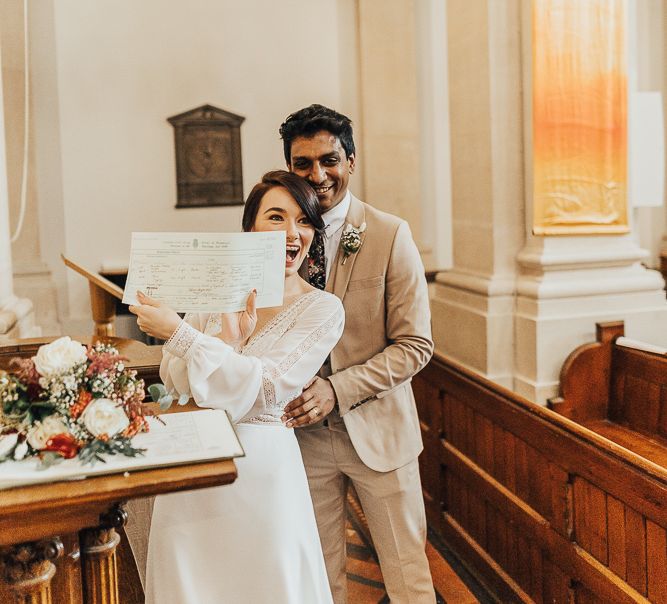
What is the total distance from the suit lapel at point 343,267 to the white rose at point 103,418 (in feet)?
3.53

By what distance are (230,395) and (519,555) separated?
1.97 meters

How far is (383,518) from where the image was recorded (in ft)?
7.93

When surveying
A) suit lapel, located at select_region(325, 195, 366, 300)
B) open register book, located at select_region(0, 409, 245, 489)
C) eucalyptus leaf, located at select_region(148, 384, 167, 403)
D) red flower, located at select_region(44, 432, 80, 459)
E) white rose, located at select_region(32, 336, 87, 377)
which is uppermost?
suit lapel, located at select_region(325, 195, 366, 300)

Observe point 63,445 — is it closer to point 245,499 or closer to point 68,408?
point 68,408

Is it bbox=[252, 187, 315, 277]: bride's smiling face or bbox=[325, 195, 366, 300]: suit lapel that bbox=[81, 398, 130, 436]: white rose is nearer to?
bbox=[252, 187, 315, 277]: bride's smiling face

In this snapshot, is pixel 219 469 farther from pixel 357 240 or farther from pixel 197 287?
pixel 357 240

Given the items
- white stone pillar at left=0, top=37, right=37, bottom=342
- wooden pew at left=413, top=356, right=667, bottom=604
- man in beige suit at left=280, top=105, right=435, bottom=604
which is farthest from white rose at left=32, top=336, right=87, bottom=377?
white stone pillar at left=0, top=37, right=37, bottom=342

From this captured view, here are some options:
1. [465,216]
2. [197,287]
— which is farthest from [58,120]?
[197,287]

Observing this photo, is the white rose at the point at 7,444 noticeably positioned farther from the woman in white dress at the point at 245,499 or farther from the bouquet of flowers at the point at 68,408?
the woman in white dress at the point at 245,499

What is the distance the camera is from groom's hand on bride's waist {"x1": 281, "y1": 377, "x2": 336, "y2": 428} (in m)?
2.06

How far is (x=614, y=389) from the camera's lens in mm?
3396

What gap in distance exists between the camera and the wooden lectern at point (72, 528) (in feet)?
4.14

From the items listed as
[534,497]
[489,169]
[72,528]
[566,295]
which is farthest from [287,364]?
[489,169]

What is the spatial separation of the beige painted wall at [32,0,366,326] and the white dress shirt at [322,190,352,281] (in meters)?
4.62
